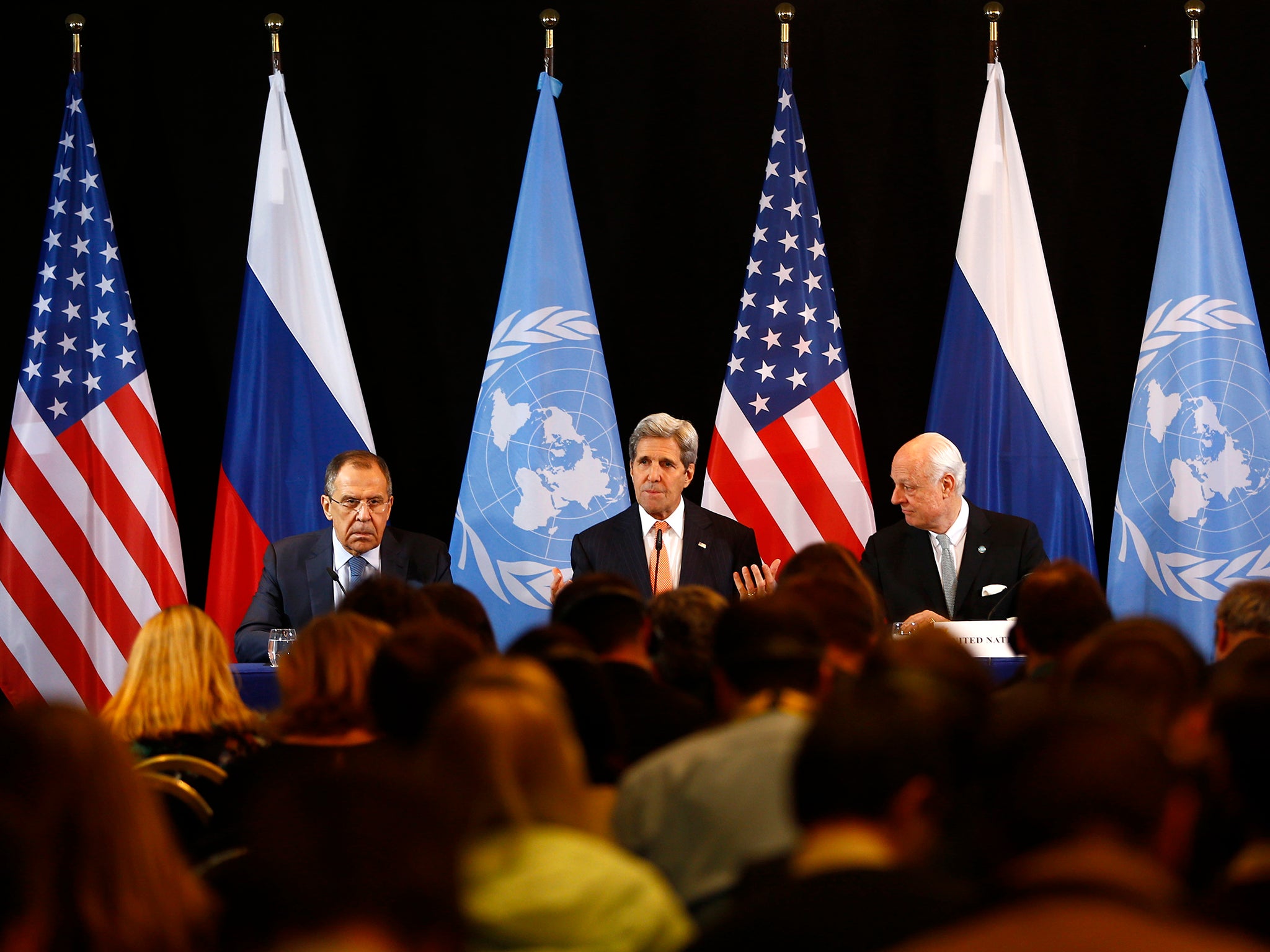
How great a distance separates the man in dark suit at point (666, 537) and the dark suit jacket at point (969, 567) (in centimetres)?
48

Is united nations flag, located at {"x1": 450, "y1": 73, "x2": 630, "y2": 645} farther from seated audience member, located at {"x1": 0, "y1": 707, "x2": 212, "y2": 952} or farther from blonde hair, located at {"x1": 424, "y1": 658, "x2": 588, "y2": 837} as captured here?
seated audience member, located at {"x1": 0, "y1": 707, "x2": 212, "y2": 952}

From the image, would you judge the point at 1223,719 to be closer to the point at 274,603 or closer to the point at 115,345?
the point at 274,603

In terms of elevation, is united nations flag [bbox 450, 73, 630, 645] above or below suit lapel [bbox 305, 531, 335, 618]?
above

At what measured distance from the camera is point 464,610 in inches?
132

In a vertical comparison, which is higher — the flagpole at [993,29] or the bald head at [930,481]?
the flagpole at [993,29]

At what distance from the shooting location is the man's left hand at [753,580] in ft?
17.7

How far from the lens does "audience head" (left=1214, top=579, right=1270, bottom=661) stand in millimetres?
3285

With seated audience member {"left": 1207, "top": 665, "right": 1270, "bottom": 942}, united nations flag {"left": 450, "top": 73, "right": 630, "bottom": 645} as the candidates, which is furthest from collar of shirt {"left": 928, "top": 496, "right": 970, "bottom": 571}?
seated audience member {"left": 1207, "top": 665, "right": 1270, "bottom": 942}

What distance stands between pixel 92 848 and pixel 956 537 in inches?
180

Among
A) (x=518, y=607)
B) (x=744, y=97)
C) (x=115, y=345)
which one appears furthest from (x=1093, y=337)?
(x=115, y=345)

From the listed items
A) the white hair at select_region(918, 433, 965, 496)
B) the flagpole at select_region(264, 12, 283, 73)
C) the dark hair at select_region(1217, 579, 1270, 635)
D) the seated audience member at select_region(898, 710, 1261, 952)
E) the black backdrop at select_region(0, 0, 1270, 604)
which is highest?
the flagpole at select_region(264, 12, 283, 73)

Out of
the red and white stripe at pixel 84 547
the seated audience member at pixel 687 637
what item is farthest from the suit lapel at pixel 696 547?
the red and white stripe at pixel 84 547

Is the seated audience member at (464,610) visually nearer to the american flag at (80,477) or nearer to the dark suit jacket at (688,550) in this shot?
the dark suit jacket at (688,550)

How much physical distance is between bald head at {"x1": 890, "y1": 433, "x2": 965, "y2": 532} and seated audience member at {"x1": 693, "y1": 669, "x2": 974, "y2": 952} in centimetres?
391
